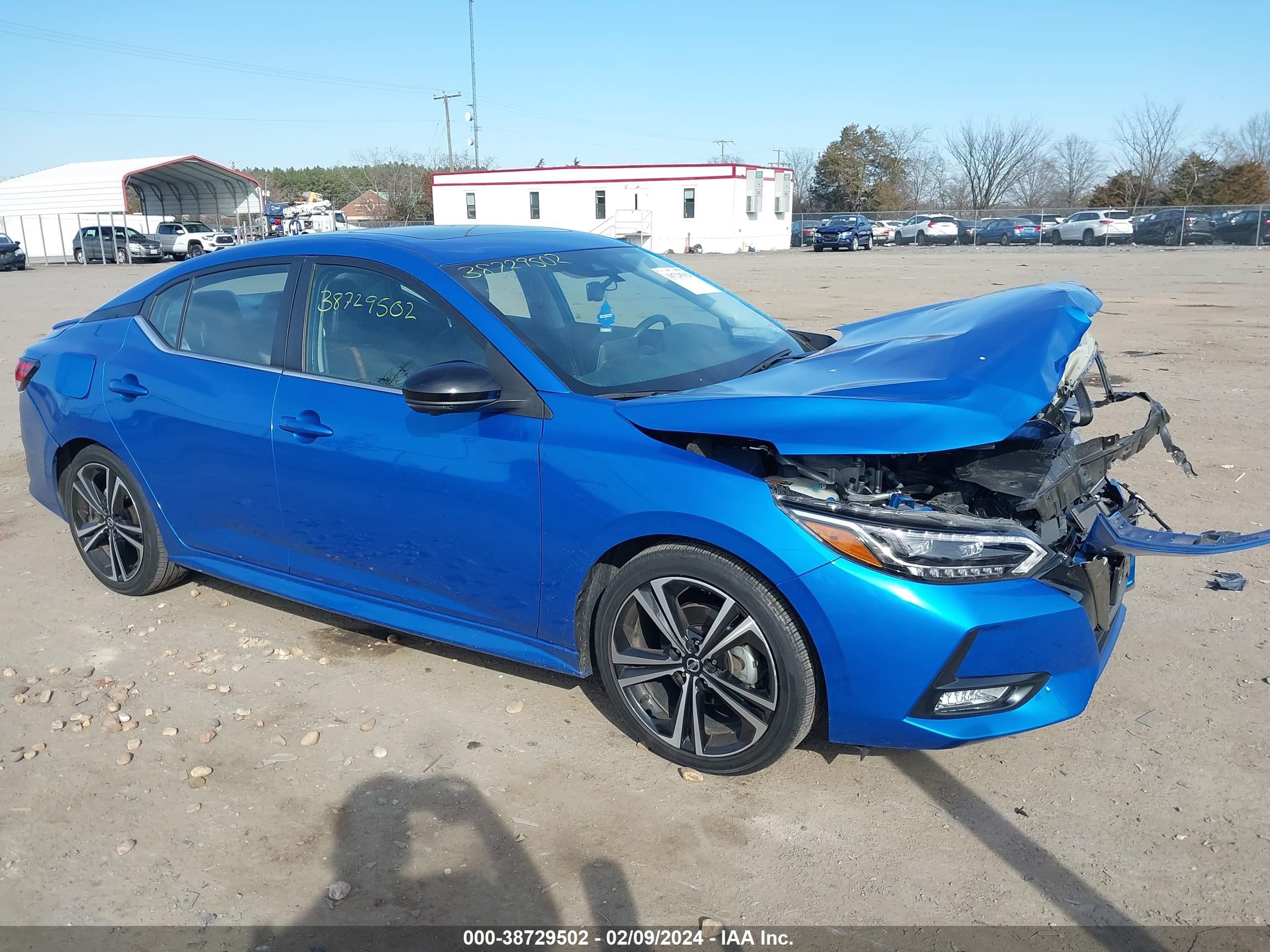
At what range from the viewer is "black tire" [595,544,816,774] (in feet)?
9.80

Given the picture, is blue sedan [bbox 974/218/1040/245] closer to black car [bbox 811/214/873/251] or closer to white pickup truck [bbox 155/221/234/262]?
black car [bbox 811/214/873/251]

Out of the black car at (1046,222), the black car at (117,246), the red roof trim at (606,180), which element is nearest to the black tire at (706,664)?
the black car at (117,246)

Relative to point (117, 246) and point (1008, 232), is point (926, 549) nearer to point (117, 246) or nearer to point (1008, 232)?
point (117, 246)

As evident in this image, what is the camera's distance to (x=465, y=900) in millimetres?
2732

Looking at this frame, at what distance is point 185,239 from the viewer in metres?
42.1

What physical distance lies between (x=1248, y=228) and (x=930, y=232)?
45.3ft

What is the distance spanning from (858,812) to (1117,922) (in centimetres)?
76

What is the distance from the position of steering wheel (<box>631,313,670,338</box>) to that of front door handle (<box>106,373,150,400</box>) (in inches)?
86.8

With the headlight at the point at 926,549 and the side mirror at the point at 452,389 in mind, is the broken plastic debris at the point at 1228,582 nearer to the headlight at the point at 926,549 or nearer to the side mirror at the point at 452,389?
the headlight at the point at 926,549

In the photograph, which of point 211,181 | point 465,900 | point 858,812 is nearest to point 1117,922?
point 858,812

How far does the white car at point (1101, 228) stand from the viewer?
141 ft

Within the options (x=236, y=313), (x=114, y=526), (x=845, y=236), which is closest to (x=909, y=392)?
(x=236, y=313)

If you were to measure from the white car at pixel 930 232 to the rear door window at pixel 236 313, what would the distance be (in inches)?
1938

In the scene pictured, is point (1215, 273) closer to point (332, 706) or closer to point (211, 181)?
point (332, 706)
